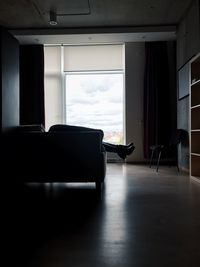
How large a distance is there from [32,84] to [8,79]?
408 centimetres

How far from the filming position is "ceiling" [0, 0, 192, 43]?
5383 millimetres

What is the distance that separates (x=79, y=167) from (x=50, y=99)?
4877 mm

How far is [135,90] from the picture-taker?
304 inches

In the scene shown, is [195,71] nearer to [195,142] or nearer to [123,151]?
[195,142]

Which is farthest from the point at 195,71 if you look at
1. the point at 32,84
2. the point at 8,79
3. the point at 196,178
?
the point at 32,84

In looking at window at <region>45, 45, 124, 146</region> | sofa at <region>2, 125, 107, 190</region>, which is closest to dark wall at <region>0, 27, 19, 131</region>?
sofa at <region>2, 125, 107, 190</region>

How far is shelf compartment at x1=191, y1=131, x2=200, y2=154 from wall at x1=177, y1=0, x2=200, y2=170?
2.81 ft

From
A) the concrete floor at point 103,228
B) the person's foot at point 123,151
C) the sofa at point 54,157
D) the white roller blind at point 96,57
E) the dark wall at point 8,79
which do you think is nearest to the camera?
the concrete floor at point 103,228

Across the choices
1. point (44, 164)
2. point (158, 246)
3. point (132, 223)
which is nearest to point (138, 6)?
point (44, 164)

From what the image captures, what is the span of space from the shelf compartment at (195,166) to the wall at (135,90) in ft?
10.1

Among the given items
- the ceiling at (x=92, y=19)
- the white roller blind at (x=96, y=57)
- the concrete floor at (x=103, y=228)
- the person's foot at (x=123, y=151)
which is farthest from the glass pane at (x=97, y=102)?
the concrete floor at (x=103, y=228)

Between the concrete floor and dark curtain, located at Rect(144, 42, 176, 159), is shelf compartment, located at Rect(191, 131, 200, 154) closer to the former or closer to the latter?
the concrete floor

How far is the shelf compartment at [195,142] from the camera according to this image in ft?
14.9

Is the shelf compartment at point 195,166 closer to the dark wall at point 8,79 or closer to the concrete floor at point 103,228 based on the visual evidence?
the concrete floor at point 103,228
